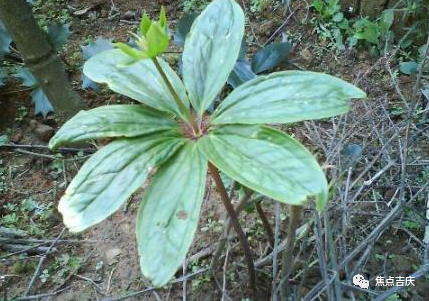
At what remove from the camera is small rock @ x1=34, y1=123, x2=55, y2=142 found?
1700mm

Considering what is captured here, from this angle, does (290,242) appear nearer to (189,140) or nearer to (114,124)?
(189,140)

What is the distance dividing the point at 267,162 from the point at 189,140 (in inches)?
6.5

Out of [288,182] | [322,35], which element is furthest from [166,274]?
[322,35]

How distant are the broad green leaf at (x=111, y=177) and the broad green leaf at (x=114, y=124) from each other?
0.02 meters

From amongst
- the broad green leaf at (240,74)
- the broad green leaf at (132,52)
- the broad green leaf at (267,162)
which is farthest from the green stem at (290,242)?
the broad green leaf at (240,74)

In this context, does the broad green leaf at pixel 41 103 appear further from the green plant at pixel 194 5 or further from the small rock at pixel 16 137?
the green plant at pixel 194 5

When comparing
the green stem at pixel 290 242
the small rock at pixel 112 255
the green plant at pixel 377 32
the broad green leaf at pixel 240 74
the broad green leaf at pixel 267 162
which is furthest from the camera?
the green plant at pixel 377 32

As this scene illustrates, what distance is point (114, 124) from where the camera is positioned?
2.92ft

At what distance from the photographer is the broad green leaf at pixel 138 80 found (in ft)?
3.07

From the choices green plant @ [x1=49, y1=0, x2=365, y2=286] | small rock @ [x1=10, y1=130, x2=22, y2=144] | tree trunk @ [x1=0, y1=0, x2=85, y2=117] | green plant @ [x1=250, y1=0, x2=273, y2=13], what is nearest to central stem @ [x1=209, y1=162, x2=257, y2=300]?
green plant @ [x1=49, y1=0, x2=365, y2=286]

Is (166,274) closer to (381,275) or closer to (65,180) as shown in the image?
(381,275)

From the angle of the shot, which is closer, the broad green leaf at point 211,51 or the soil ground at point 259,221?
the broad green leaf at point 211,51

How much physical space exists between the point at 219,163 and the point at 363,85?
1.12 m

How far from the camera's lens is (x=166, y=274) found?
29.5 inches
